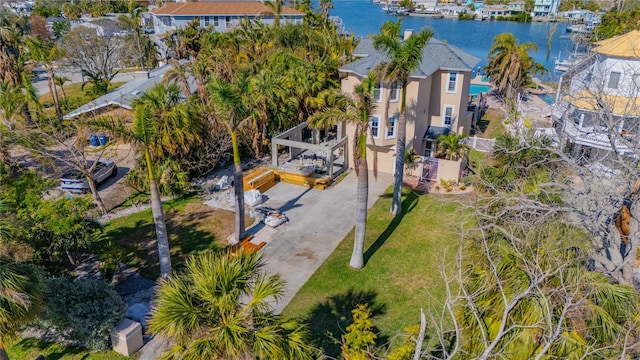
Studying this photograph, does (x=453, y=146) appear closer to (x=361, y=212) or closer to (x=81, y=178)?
(x=361, y=212)

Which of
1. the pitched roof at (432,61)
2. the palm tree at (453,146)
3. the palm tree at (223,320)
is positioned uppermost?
the pitched roof at (432,61)

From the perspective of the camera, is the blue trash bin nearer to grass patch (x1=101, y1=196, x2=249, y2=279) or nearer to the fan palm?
grass patch (x1=101, y1=196, x2=249, y2=279)

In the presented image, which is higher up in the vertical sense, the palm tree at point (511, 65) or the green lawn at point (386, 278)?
the palm tree at point (511, 65)

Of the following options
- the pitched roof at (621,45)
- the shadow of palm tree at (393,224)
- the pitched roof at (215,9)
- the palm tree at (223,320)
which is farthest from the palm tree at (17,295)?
the pitched roof at (215,9)

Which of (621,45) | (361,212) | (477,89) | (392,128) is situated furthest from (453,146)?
(477,89)

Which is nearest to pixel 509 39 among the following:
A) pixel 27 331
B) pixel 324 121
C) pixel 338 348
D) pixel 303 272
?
pixel 324 121

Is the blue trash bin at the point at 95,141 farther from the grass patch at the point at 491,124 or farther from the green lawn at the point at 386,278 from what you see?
the grass patch at the point at 491,124

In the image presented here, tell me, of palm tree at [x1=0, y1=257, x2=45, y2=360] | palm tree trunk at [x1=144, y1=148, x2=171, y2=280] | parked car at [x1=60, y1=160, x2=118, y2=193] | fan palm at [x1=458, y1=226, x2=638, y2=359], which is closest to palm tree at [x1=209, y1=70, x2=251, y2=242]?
palm tree trunk at [x1=144, y1=148, x2=171, y2=280]
